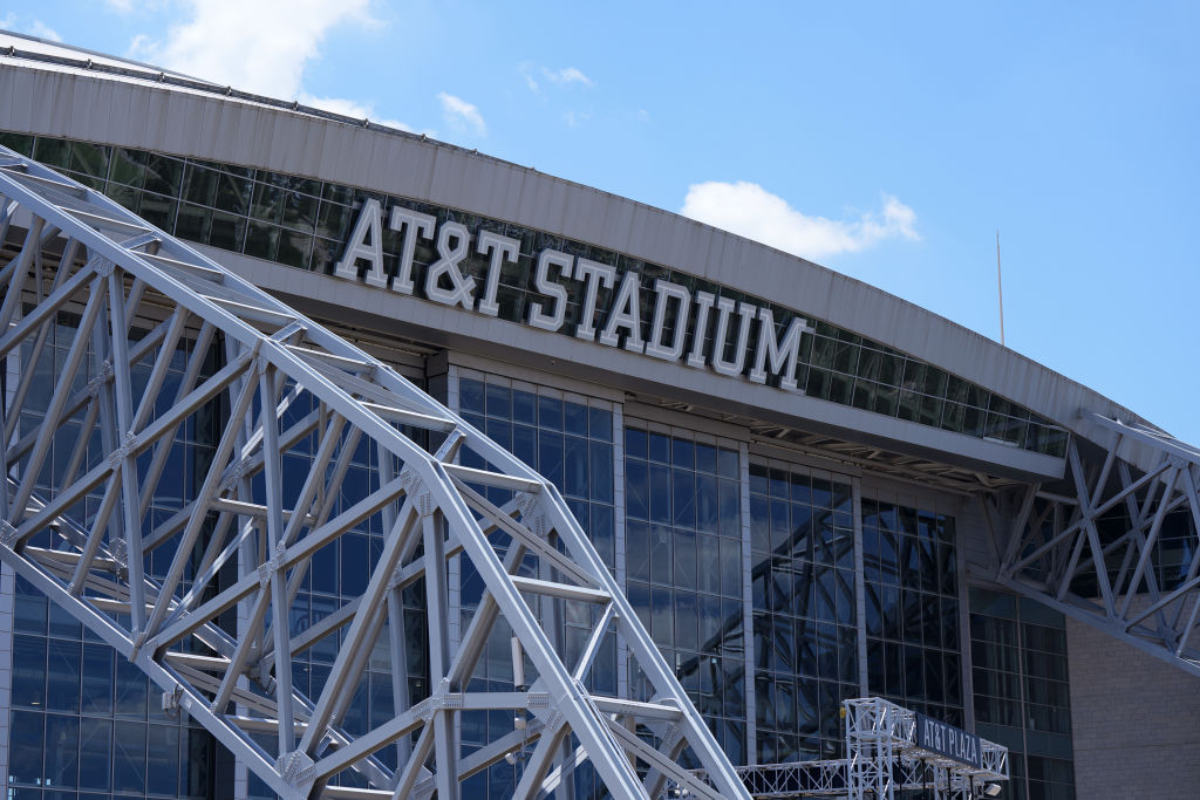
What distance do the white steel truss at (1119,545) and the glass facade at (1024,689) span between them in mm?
1345

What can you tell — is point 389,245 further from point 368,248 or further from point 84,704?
point 84,704

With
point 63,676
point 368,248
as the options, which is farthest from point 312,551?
point 368,248

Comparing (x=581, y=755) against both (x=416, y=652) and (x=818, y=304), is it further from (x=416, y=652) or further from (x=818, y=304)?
(x=818, y=304)

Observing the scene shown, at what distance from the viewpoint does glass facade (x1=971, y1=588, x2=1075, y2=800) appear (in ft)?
189

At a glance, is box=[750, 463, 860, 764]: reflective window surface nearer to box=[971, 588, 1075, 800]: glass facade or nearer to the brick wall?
box=[971, 588, 1075, 800]: glass facade

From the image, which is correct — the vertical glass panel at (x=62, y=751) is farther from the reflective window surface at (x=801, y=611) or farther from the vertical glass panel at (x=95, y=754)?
the reflective window surface at (x=801, y=611)

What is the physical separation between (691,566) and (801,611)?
4667 mm

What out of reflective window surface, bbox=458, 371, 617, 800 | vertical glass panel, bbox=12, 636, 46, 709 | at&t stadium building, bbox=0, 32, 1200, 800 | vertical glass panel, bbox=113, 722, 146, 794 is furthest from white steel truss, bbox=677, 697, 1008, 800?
vertical glass panel, bbox=12, 636, 46, 709

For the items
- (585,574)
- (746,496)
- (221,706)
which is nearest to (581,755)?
(585,574)

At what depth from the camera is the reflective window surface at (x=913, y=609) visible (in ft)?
179

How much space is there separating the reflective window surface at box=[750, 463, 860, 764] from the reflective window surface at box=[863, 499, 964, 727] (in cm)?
116

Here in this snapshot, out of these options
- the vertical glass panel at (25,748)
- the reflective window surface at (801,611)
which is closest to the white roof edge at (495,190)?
the reflective window surface at (801,611)

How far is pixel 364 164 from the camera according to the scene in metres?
42.7

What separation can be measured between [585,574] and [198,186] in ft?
70.1
